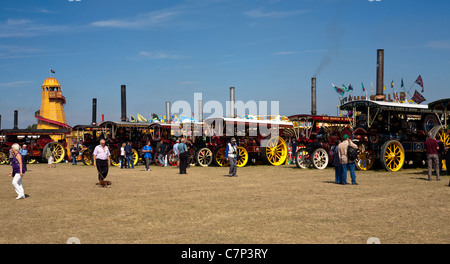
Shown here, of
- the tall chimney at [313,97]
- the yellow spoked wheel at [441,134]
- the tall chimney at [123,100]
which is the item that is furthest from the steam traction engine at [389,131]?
the tall chimney at [123,100]

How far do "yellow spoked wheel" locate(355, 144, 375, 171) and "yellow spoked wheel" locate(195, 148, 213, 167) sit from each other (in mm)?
7539

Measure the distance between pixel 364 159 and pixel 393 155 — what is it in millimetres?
1140

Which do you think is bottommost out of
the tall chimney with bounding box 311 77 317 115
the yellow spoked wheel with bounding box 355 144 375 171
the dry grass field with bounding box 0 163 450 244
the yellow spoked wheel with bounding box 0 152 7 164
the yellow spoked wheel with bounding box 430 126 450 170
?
the dry grass field with bounding box 0 163 450 244

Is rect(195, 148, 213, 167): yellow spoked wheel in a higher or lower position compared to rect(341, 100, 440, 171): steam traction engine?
lower

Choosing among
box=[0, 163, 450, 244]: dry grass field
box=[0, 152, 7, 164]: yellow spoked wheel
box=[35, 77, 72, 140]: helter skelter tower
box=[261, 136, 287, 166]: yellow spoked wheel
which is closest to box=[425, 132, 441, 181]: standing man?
box=[0, 163, 450, 244]: dry grass field

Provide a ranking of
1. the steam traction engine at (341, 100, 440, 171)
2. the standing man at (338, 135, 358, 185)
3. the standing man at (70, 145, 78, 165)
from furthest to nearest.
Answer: the standing man at (70, 145, 78, 165)
the steam traction engine at (341, 100, 440, 171)
the standing man at (338, 135, 358, 185)

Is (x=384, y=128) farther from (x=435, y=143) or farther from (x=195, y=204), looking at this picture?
(x=195, y=204)

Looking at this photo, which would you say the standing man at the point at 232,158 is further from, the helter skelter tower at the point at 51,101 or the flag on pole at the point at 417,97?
the helter skelter tower at the point at 51,101

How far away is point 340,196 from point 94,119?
3755cm

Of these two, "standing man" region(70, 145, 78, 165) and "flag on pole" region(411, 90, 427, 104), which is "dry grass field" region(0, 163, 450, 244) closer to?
"standing man" region(70, 145, 78, 165)

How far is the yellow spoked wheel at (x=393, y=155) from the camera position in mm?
17225

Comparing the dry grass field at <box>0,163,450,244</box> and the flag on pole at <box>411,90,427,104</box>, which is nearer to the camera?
the dry grass field at <box>0,163,450,244</box>

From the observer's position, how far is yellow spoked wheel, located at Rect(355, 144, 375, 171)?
18.1 m

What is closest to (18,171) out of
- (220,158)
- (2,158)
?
(220,158)
